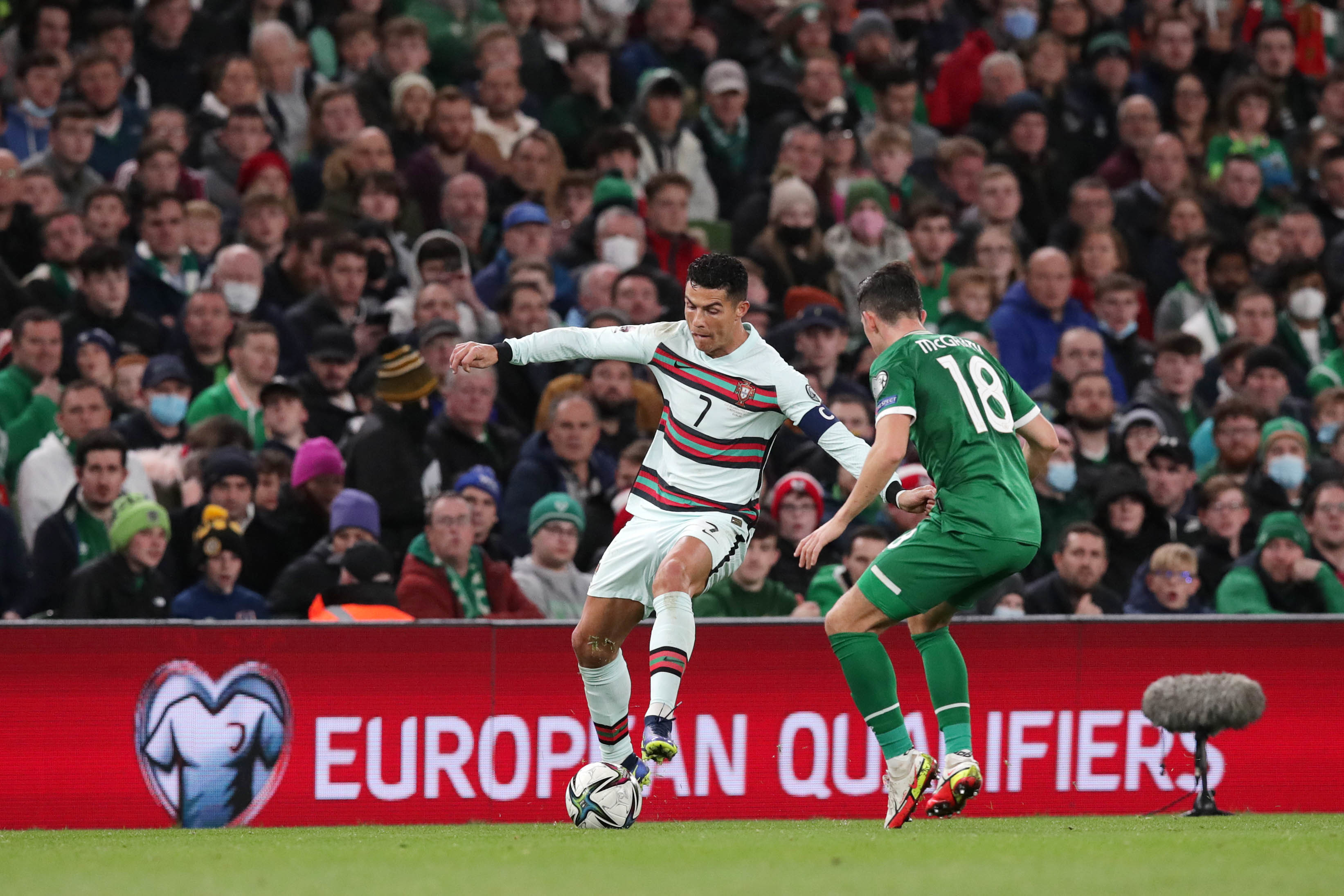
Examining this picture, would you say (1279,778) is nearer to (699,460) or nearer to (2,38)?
(699,460)

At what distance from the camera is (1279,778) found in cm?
969

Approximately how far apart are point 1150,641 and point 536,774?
323cm

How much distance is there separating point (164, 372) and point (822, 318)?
4220 mm

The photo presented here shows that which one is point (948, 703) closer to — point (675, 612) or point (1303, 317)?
point (675, 612)

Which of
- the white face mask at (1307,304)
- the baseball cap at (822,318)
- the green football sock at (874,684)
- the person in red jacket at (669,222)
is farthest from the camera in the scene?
the white face mask at (1307,304)

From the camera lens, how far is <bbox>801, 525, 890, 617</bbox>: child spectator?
34.3 ft

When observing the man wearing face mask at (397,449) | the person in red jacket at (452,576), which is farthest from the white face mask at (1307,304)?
the person in red jacket at (452,576)

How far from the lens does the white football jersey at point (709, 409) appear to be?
318 inches

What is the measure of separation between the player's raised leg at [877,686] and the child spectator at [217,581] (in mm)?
3768

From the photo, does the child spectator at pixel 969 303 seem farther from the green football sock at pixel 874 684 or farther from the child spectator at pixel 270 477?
Result: the green football sock at pixel 874 684

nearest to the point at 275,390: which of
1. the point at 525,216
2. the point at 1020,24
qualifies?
the point at 525,216

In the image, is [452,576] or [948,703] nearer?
[948,703]

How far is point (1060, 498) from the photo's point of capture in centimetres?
1182

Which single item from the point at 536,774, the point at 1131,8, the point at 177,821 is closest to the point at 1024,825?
the point at 536,774
